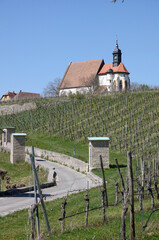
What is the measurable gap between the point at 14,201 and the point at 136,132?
1770 cm

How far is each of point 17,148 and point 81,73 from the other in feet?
172

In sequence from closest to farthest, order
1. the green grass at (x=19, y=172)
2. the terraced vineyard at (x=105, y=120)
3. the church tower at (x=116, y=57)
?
the green grass at (x=19, y=172), the terraced vineyard at (x=105, y=120), the church tower at (x=116, y=57)

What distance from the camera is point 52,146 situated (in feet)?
103

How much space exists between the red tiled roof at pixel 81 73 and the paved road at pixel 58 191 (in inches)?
2141

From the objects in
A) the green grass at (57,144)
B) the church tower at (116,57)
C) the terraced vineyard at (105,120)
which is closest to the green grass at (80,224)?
the terraced vineyard at (105,120)

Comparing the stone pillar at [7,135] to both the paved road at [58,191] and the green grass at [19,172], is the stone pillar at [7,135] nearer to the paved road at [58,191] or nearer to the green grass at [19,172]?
the green grass at [19,172]

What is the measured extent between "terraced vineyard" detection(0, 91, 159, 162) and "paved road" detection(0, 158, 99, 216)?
20.5ft

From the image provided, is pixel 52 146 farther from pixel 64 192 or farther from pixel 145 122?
pixel 64 192

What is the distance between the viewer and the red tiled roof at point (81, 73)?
2966 inches

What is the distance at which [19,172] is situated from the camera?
23562 mm

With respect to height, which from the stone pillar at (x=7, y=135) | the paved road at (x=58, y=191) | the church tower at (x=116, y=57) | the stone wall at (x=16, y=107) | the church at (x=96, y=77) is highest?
the church tower at (x=116, y=57)

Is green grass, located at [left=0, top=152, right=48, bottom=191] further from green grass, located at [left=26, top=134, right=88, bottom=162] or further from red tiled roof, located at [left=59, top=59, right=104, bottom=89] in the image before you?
red tiled roof, located at [left=59, top=59, right=104, bottom=89]

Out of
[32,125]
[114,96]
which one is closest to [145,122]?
[114,96]

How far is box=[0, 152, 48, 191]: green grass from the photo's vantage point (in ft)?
65.2
